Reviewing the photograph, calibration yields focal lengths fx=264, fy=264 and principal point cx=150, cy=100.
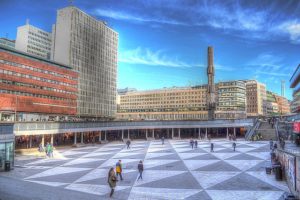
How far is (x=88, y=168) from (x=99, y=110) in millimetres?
95384

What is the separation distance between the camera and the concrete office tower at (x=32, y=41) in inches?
5448

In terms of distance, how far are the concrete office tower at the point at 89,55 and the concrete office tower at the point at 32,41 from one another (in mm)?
28052

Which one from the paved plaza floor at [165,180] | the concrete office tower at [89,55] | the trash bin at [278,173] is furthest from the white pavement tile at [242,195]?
Answer: the concrete office tower at [89,55]

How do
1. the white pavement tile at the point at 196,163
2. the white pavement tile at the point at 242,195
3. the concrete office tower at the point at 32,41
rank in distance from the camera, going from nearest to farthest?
the white pavement tile at the point at 242,195 → the white pavement tile at the point at 196,163 → the concrete office tower at the point at 32,41

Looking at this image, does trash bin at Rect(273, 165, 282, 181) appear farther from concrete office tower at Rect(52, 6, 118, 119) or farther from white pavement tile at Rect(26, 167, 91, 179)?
concrete office tower at Rect(52, 6, 118, 119)

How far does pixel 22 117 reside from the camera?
67.7 meters

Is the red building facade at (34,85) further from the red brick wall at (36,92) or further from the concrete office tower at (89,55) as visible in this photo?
the concrete office tower at (89,55)

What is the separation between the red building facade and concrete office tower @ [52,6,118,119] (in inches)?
800

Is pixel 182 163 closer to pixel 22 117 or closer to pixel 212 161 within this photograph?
pixel 212 161

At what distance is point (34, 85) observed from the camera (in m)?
71.1

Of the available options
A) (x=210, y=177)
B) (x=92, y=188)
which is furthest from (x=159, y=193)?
(x=210, y=177)

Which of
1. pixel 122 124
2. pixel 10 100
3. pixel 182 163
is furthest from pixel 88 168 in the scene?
pixel 10 100

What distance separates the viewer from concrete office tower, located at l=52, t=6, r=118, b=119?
104562mm

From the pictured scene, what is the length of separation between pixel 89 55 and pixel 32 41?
1825 inches
